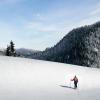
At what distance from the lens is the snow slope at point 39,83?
3459 cm

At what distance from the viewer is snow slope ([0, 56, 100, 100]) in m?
34.6

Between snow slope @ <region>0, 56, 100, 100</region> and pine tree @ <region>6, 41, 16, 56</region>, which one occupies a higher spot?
pine tree @ <region>6, 41, 16, 56</region>

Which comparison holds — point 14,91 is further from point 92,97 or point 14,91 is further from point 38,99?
point 92,97

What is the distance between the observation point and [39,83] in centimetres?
4091

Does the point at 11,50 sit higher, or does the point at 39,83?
the point at 11,50

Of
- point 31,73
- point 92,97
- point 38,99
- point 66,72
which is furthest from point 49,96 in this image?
point 66,72

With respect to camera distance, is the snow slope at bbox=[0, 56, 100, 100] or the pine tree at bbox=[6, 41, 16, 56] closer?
the snow slope at bbox=[0, 56, 100, 100]

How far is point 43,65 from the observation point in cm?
5025

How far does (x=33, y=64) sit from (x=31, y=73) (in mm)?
5194

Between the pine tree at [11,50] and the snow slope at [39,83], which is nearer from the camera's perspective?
the snow slope at [39,83]

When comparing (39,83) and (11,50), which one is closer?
(39,83)

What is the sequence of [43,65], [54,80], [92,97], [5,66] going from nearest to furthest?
[92,97]
[5,66]
[54,80]
[43,65]

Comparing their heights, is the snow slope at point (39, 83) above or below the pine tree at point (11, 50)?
below

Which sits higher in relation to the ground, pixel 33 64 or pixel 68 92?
pixel 33 64
